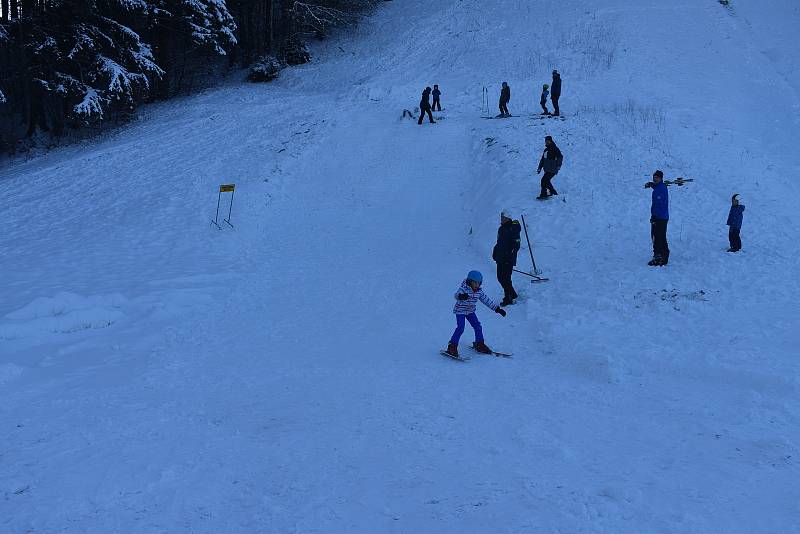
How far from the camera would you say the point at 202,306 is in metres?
11.2

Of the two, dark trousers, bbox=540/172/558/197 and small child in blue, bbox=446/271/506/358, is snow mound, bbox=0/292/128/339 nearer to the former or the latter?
small child in blue, bbox=446/271/506/358

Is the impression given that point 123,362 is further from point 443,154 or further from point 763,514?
point 443,154

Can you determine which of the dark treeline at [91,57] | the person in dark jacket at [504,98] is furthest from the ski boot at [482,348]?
the dark treeline at [91,57]

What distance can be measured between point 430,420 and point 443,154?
49.3 feet

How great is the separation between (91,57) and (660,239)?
88.2ft

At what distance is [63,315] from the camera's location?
10.0 metres

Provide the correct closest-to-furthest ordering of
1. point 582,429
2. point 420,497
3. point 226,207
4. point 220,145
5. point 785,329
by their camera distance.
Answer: point 420,497 < point 582,429 < point 785,329 < point 226,207 < point 220,145

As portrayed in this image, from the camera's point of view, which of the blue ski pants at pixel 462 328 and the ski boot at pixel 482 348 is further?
the ski boot at pixel 482 348

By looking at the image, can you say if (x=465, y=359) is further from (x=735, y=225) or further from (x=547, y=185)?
(x=547, y=185)

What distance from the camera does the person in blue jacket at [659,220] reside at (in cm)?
1087

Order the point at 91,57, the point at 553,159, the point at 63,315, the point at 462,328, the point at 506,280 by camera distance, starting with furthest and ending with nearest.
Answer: the point at 91,57 < the point at 553,159 < the point at 506,280 < the point at 63,315 < the point at 462,328

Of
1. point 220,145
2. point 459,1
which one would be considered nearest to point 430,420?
point 220,145

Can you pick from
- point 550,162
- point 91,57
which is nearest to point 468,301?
point 550,162

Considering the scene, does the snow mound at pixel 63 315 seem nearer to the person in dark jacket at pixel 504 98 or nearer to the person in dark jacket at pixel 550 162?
the person in dark jacket at pixel 550 162
